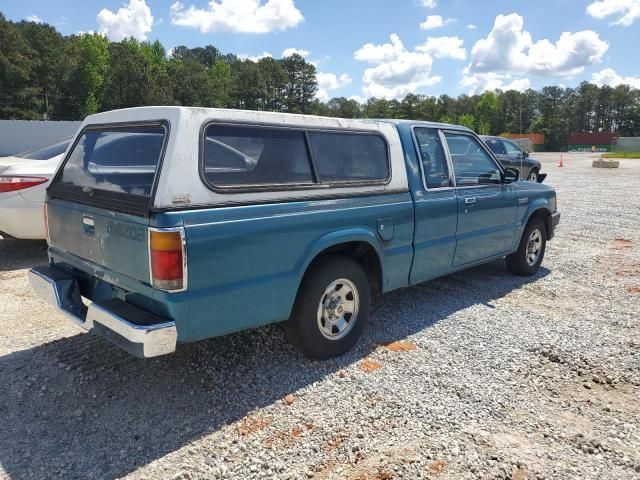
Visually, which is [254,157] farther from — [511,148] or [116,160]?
[511,148]

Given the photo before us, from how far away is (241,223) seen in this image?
311 centimetres

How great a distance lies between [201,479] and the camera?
2641mm

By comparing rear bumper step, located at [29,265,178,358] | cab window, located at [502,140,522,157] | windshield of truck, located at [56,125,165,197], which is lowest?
rear bumper step, located at [29,265,178,358]

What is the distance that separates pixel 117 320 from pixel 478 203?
12.1ft

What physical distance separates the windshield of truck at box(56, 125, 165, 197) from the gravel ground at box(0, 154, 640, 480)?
4.54 feet

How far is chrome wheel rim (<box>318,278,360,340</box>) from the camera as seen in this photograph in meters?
3.85

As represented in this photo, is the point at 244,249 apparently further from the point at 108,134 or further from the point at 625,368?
the point at 625,368

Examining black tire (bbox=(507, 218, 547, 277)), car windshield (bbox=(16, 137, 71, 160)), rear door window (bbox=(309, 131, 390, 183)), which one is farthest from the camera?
car windshield (bbox=(16, 137, 71, 160))

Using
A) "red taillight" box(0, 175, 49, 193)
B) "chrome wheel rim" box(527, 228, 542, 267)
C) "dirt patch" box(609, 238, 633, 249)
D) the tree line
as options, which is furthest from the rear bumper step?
the tree line

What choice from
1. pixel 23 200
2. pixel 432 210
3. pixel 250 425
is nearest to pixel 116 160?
pixel 250 425

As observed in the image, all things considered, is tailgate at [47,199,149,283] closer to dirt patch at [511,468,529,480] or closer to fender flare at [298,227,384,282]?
fender flare at [298,227,384,282]

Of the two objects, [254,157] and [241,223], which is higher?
[254,157]

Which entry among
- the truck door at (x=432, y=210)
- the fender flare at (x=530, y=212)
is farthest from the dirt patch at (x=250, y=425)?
the fender flare at (x=530, y=212)

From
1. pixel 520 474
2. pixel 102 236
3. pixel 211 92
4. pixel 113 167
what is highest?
pixel 211 92
